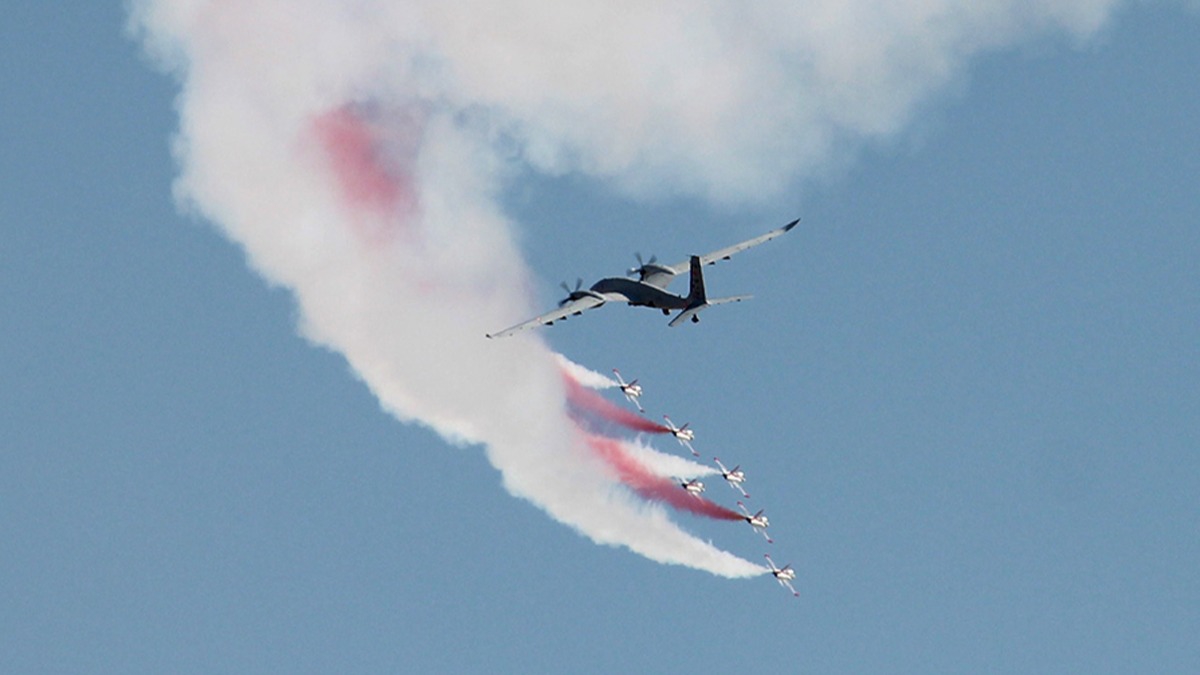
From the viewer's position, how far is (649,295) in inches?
4326

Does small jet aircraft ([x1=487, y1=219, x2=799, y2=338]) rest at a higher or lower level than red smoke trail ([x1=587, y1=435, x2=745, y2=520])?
higher

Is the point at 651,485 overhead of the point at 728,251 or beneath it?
beneath

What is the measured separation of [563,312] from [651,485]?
1305cm

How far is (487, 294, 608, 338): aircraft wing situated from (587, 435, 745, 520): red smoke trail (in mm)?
8309

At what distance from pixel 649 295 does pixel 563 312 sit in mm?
7029

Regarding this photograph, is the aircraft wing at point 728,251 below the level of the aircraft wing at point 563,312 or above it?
above

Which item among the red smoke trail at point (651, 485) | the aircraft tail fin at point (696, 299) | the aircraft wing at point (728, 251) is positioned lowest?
the red smoke trail at point (651, 485)

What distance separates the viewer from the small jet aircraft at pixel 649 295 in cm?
10481

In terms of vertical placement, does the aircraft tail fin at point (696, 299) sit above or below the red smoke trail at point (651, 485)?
above

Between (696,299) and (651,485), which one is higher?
(696,299)

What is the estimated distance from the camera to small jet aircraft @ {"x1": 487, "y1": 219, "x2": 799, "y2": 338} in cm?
10481

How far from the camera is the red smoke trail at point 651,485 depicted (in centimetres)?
10125

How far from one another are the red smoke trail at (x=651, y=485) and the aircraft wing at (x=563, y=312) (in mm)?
8309

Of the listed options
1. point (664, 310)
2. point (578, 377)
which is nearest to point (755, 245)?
point (664, 310)
